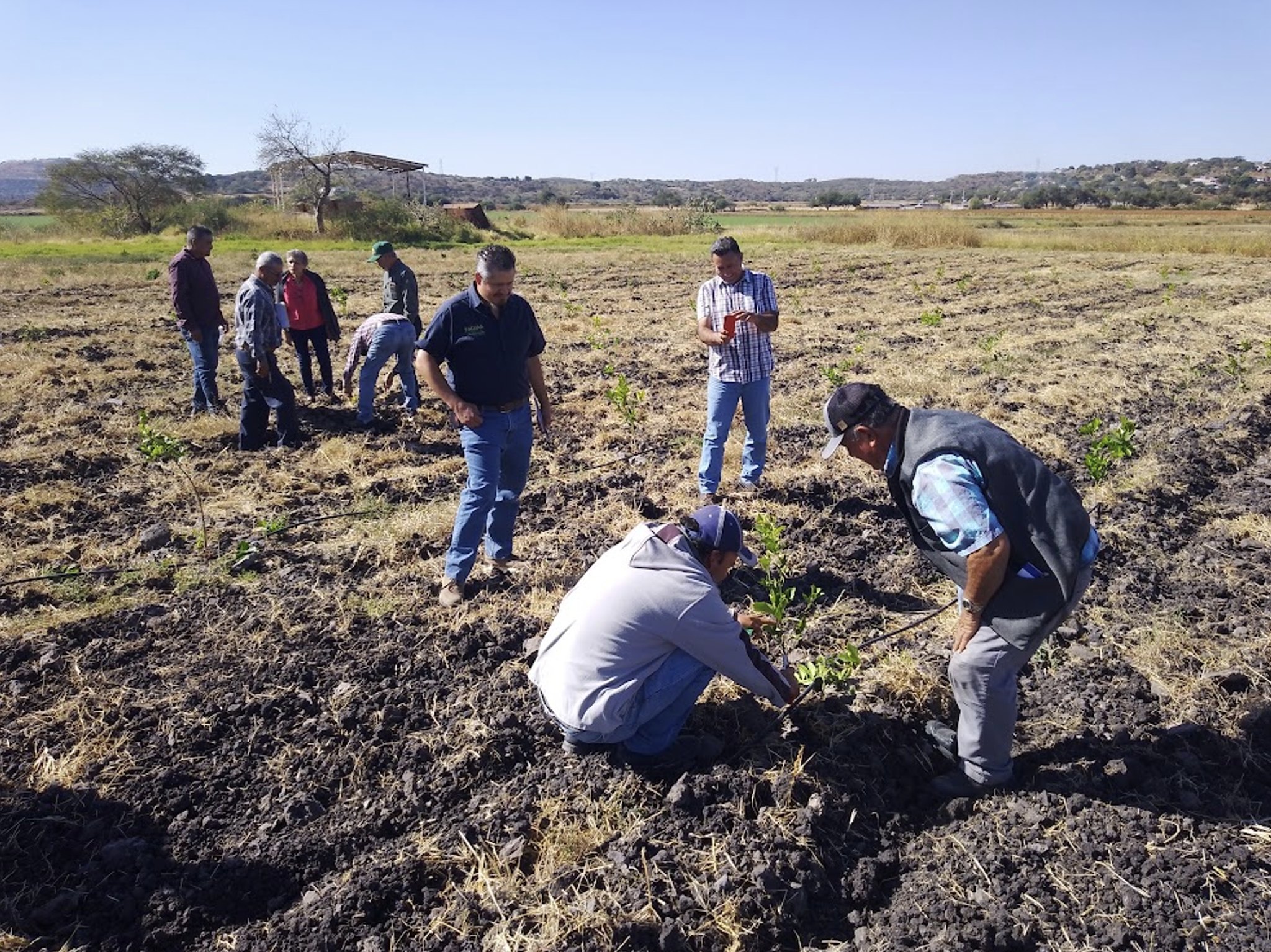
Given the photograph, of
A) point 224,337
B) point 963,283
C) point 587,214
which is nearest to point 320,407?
point 224,337

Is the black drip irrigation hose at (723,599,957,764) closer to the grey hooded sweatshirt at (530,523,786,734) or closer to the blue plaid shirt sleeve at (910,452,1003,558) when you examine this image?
the grey hooded sweatshirt at (530,523,786,734)

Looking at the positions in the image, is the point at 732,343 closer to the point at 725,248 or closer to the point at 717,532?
the point at 725,248

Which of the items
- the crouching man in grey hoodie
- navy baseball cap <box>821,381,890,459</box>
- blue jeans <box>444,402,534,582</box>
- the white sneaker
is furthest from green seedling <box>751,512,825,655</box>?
the white sneaker

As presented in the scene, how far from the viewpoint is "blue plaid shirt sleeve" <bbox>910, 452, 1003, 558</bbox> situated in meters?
2.57

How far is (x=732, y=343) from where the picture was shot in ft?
18.1

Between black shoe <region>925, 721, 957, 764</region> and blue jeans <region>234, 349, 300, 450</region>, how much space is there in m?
6.21

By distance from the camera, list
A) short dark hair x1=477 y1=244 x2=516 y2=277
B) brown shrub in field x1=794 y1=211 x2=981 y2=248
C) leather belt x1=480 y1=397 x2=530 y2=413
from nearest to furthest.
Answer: short dark hair x1=477 y1=244 x2=516 y2=277 → leather belt x1=480 y1=397 x2=530 y2=413 → brown shrub in field x1=794 y1=211 x2=981 y2=248

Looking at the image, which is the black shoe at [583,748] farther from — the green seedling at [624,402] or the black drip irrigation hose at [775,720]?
the green seedling at [624,402]

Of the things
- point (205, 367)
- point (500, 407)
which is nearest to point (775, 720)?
point (500, 407)

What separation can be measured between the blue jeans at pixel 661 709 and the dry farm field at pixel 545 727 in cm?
17

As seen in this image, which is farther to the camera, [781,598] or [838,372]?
[838,372]

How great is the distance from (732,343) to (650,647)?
3006 millimetres

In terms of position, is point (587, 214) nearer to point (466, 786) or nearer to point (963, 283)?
point (963, 283)

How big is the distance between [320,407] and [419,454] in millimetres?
2088
